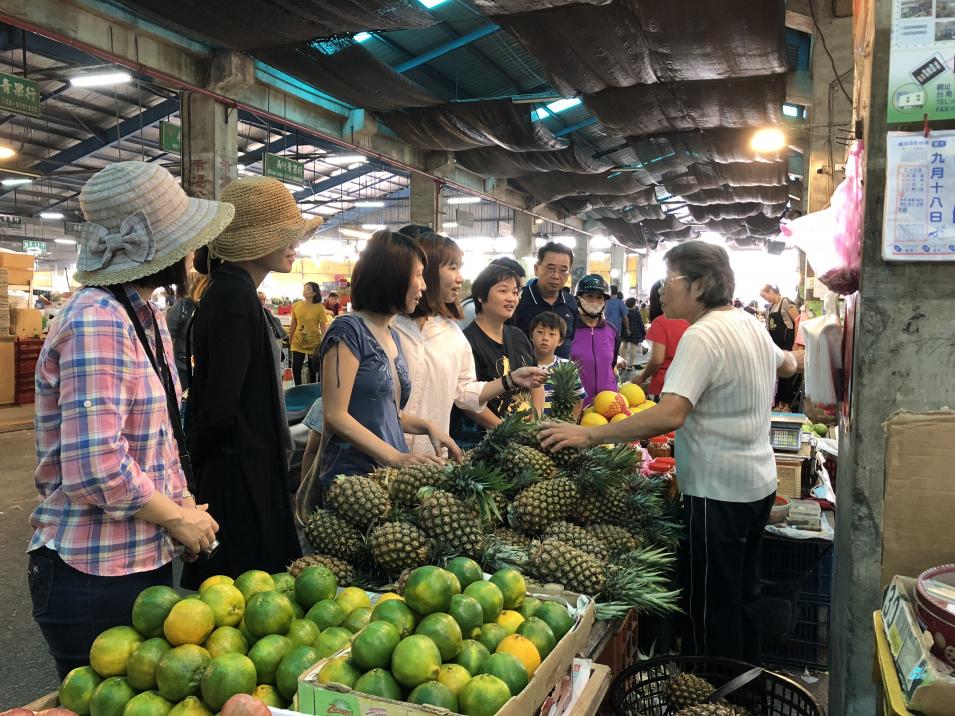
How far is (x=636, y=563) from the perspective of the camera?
7.47ft

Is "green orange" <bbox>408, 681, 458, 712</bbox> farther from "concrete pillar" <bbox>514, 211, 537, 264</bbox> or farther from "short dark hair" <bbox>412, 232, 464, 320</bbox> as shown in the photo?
"concrete pillar" <bbox>514, 211, 537, 264</bbox>

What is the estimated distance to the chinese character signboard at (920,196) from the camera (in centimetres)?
193

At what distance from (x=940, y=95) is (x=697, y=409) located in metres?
1.27

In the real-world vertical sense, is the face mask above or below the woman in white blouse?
above

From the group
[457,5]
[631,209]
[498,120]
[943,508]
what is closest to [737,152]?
[498,120]

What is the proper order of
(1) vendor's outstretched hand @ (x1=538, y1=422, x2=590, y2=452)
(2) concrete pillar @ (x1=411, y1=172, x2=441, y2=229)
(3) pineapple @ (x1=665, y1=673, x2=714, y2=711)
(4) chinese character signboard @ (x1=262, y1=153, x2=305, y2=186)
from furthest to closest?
(2) concrete pillar @ (x1=411, y1=172, x2=441, y2=229) < (4) chinese character signboard @ (x1=262, y1=153, x2=305, y2=186) < (1) vendor's outstretched hand @ (x1=538, y1=422, x2=590, y2=452) < (3) pineapple @ (x1=665, y1=673, x2=714, y2=711)

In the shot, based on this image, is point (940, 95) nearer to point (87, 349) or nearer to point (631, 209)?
point (87, 349)

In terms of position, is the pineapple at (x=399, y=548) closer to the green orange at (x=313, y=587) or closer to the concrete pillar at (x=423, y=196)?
the green orange at (x=313, y=587)

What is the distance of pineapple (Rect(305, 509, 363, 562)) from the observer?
6.81 feet

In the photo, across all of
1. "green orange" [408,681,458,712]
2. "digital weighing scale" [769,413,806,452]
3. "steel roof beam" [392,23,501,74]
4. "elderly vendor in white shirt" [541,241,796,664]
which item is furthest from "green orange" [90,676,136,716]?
"steel roof beam" [392,23,501,74]

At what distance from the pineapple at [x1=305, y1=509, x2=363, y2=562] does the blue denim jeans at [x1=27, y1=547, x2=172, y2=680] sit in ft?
1.75


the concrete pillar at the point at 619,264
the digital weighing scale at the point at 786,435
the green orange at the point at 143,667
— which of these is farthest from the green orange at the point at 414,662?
the concrete pillar at the point at 619,264

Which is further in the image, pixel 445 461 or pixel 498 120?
pixel 498 120

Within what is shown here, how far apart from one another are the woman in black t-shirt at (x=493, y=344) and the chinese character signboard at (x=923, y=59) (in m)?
2.01
